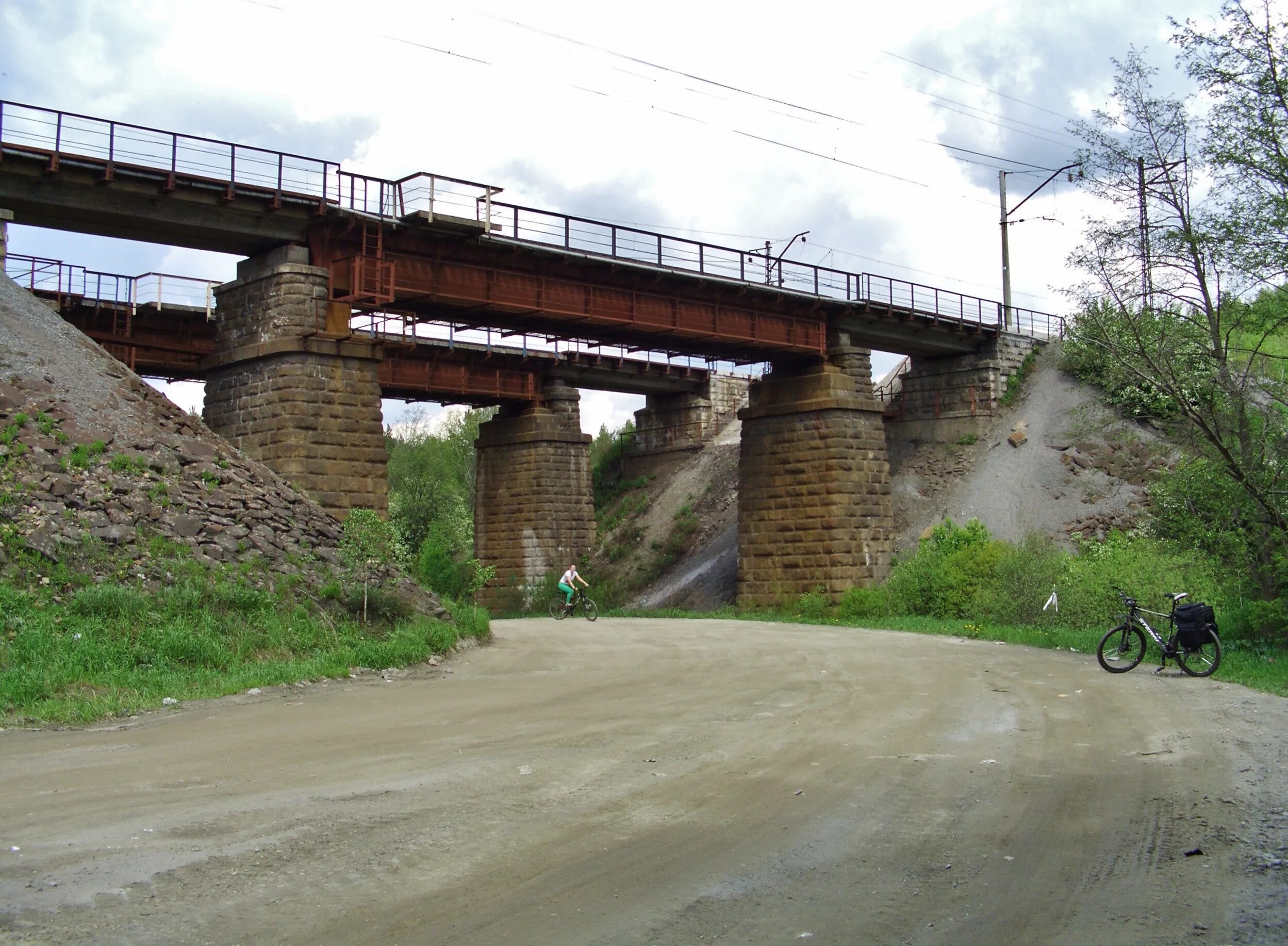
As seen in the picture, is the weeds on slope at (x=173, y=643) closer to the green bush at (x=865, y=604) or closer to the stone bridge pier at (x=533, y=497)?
the green bush at (x=865, y=604)

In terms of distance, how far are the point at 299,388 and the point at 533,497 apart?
21000mm

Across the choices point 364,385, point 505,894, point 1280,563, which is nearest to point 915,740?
point 505,894

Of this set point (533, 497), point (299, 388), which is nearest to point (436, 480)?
point (533, 497)

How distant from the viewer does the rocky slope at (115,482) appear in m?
17.0

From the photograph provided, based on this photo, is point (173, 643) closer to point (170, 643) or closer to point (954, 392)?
point (170, 643)

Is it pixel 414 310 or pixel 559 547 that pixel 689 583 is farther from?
pixel 414 310

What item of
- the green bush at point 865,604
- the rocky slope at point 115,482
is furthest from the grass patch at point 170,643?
the green bush at point 865,604

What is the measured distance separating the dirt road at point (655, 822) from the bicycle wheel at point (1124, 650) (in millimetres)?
3349

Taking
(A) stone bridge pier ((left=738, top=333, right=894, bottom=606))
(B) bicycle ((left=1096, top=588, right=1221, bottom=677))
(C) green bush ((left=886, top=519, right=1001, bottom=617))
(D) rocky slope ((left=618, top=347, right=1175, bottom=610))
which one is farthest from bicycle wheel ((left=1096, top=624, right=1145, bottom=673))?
(D) rocky slope ((left=618, top=347, right=1175, bottom=610))

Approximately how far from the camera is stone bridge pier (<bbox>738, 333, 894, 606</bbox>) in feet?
118

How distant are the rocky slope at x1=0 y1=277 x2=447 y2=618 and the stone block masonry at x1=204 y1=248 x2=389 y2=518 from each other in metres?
2.34

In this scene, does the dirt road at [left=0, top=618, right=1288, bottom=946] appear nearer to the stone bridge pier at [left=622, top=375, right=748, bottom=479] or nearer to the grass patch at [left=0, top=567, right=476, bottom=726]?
the grass patch at [left=0, top=567, right=476, bottom=726]

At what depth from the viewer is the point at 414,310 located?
2922 centimetres

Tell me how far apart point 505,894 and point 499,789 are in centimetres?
256
